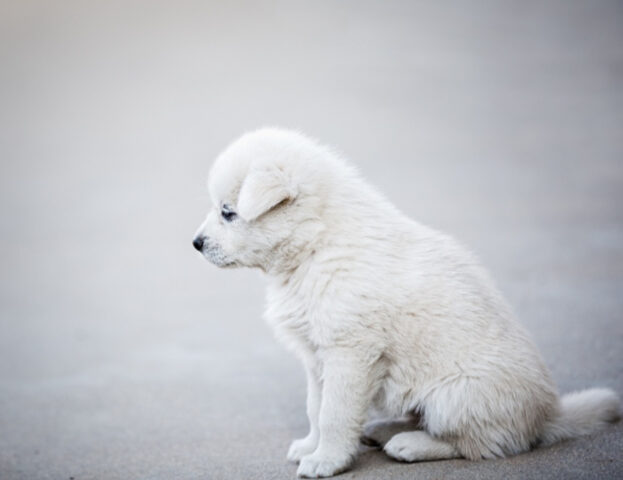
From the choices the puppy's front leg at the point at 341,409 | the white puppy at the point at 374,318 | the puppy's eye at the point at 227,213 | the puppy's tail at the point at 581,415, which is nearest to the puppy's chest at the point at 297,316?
the white puppy at the point at 374,318

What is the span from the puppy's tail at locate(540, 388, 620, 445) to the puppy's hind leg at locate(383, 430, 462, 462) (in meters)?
0.44

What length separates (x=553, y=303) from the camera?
5.20 metres

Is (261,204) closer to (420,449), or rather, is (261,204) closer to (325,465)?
(325,465)

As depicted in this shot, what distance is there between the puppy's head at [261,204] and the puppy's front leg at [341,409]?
1.81 ft

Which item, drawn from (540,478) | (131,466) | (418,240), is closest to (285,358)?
(131,466)

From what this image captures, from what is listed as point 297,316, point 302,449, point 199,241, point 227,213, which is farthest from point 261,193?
point 302,449

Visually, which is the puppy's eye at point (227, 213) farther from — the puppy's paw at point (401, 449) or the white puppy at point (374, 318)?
the puppy's paw at point (401, 449)

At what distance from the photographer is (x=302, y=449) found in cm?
324

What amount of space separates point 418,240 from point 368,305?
462 millimetres

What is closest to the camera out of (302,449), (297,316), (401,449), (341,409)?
(341,409)

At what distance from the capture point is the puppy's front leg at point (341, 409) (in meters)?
2.86

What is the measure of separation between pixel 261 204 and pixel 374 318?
0.67 meters

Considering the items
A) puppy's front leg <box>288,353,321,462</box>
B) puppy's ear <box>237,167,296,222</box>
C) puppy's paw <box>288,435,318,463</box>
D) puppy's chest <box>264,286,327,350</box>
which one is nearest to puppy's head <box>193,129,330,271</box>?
puppy's ear <box>237,167,296,222</box>

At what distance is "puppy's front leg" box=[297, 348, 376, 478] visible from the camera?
2861 millimetres
